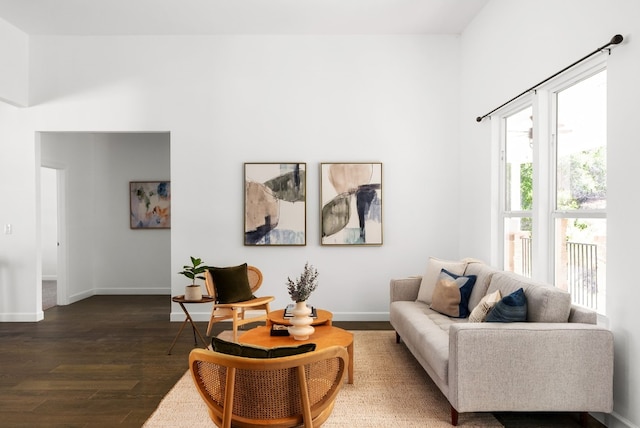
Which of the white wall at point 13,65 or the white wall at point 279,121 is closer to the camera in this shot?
the white wall at point 13,65

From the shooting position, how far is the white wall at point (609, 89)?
2.68 m

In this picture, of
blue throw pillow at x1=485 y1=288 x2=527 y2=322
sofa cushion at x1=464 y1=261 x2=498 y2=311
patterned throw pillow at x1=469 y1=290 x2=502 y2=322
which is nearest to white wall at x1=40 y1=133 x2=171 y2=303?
sofa cushion at x1=464 y1=261 x2=498 y2=311

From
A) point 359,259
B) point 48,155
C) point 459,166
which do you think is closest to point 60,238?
point 48,155

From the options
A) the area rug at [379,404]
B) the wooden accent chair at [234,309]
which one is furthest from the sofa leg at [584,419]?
the wooden accent chair at [234,309]

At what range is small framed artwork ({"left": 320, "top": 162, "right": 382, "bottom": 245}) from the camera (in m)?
5.64

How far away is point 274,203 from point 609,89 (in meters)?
3.64

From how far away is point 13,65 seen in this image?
214 inches

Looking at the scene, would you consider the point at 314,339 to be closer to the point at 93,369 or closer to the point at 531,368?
the point at 531,368

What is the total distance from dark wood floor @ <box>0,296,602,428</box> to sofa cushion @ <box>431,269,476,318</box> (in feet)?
3.55

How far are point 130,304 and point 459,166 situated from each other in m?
4.90

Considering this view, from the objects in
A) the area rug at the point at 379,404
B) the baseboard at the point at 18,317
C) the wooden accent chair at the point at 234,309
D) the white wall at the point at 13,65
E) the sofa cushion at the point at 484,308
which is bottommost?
→ the area rug at the point at 379,404

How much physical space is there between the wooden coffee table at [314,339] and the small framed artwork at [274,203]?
204 cm

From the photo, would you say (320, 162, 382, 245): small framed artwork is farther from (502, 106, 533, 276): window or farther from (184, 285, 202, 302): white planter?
(184, 285, 202, 302): white planter

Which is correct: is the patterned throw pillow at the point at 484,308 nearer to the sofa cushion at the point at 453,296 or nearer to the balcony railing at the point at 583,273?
the balcony railing at the point at 583,273
